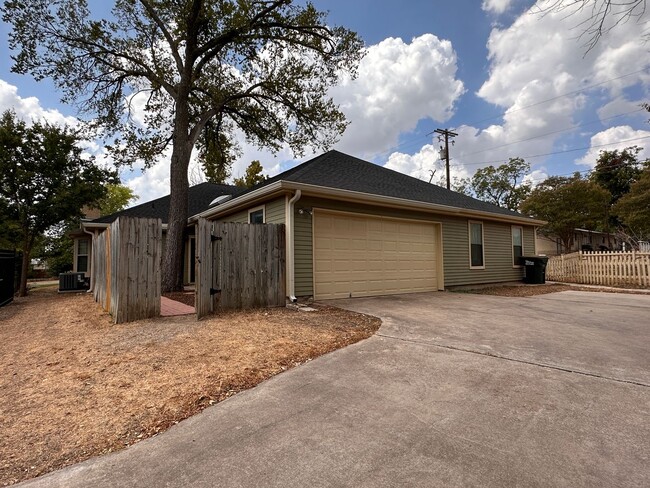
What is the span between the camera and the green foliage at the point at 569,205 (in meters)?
25.8

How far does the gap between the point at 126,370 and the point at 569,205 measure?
30977 millimetres

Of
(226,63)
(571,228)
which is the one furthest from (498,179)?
(226,63)

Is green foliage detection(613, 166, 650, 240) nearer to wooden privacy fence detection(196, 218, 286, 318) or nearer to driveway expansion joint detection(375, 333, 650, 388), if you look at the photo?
driveway expansion joint detection(375, 333, 650, 388)

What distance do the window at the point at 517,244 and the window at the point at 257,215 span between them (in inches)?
380

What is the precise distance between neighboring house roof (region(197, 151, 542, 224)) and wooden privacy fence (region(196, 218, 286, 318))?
1.23 meters

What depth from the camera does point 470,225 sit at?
11375 millimetres

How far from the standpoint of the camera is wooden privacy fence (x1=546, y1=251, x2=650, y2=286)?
38.9ft

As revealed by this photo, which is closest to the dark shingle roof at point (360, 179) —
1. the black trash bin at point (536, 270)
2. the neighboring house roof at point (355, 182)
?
the neighboring house roof at point (355, 182)

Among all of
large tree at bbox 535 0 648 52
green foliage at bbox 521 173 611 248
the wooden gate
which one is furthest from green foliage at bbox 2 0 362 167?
green foliage at bbox 521 173 611 248

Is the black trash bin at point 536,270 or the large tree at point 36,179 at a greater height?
the large tree at point 36,179

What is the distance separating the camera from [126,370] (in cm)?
359

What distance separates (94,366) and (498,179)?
3815cm

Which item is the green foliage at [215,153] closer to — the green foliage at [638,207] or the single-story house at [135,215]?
the single-story house at [135,215]

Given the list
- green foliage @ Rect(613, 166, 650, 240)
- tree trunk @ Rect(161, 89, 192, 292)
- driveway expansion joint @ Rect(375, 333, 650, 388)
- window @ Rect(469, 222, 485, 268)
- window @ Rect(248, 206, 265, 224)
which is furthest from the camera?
green foliage @ Rect(613, 166, 650, 240)
